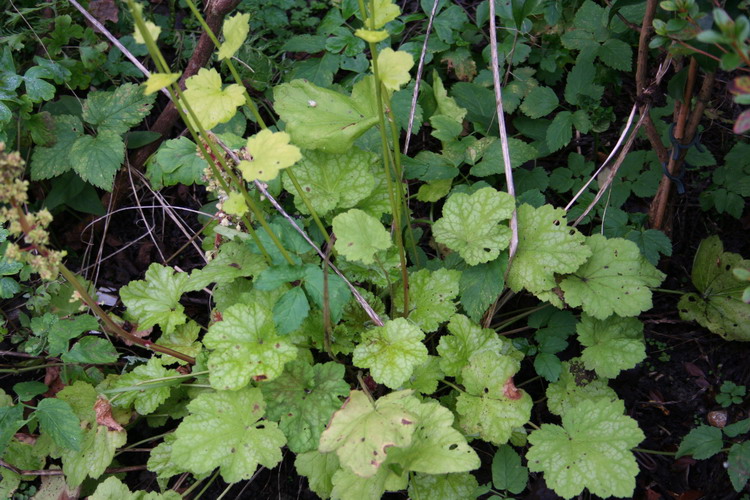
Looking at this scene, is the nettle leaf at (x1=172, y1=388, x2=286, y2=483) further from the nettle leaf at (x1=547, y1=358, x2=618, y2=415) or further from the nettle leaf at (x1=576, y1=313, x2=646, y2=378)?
the nettle leaf at (x1=576, y1=313, x2=646, y2=378)

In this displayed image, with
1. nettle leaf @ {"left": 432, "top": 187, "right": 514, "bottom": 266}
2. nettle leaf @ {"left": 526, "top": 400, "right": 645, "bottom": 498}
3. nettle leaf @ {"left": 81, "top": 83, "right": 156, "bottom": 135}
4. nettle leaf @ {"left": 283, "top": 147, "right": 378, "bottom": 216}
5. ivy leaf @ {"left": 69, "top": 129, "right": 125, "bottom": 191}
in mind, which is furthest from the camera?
nettle leaf @ {"left": 81, "top": 83, "right": 156, "bottom": 135}

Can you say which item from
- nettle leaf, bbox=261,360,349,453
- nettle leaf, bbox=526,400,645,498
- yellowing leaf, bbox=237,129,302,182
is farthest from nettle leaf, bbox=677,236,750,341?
yellowing leaf, bbox=237,129,302,182

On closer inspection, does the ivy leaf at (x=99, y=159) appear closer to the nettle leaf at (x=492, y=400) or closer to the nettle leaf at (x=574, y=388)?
the nettle leaf at (x=492, y=400)

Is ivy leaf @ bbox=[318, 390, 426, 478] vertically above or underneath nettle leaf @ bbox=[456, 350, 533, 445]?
above

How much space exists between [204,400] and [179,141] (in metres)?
1.00

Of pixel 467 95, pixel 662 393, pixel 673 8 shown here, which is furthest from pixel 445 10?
pixel 662 393

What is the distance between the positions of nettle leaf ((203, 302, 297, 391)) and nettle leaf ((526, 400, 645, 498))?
0.80 metres

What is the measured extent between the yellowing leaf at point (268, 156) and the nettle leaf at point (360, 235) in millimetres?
349

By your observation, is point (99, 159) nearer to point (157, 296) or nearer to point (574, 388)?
point (157, 296)

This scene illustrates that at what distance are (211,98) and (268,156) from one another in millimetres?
215

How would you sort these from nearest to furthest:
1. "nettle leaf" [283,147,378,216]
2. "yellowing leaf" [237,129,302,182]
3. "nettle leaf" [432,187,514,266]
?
"yellowing leaf" [237,129,302,182], "nettle leaf" [432,187,514,266], "nettle leaf" [283,147,378,216]

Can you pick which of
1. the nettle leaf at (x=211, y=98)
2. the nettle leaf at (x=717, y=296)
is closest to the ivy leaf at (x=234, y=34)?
the nettle leaf at (x=211, y=98)

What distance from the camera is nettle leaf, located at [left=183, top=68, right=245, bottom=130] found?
1.42 meters

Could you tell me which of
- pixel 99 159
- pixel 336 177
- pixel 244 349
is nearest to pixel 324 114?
pixel 336 177
